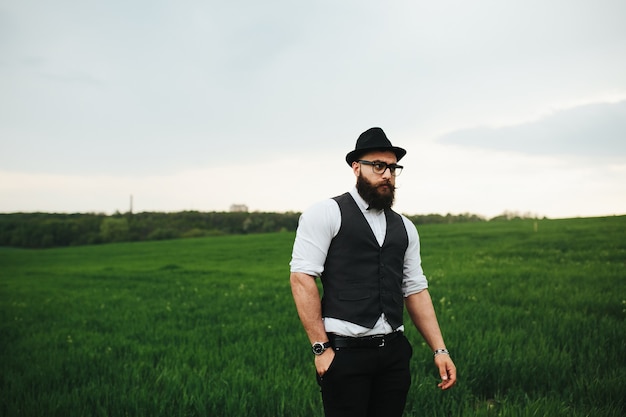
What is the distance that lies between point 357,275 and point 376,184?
1.95 ft

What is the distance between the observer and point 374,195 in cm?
290

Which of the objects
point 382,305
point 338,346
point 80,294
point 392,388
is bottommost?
point 80,294

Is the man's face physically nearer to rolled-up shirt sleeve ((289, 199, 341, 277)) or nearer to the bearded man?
the bearded man

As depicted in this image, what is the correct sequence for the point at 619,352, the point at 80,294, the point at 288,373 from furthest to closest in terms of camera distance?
1. the point at 80,294
2. the point at 619,352
3. the point at 288,373

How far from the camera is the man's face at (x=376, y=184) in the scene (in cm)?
290

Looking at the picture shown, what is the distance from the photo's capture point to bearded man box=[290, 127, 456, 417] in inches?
108

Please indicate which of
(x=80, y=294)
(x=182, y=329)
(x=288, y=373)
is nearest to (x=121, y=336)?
(x=182, y=329)

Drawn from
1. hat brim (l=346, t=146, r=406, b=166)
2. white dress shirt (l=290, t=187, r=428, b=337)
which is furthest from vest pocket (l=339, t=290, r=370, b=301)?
hat brim (l=346, t=146, r=406, b=166)

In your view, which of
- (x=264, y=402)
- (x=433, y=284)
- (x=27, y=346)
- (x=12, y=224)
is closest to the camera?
(x=264, y=402)

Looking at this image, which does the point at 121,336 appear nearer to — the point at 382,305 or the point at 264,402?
the point at 264,402

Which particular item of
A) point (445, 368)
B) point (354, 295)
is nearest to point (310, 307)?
point (354, 295)

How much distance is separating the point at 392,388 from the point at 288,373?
114 inches

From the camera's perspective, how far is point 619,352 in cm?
612

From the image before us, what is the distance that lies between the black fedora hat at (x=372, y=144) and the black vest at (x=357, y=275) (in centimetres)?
33
